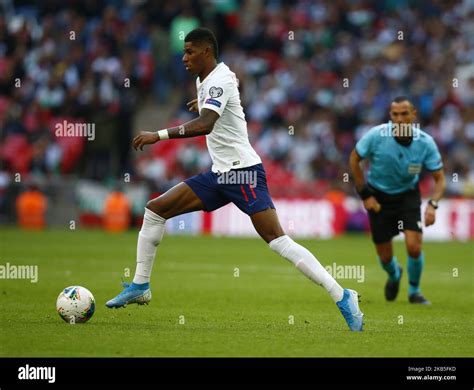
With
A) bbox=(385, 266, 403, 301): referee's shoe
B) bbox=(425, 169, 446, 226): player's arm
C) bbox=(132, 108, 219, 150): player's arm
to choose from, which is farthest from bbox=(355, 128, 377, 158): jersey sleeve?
bbox=(132, 108, 219, 150): player's arm

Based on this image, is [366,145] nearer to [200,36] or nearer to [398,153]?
[398,153]

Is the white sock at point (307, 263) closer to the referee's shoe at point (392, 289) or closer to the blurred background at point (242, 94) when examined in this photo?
the referee's shoe at point (392, 289)

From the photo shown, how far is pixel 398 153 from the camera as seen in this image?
1334cm

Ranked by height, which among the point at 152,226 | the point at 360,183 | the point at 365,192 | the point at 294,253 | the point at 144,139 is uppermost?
the point at 144,139

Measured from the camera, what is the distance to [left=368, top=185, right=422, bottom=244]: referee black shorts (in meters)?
13.5

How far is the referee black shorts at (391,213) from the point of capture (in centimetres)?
1351

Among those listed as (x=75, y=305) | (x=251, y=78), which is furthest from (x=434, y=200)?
(x=251, y=78)

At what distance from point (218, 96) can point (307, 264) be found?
1.75 m

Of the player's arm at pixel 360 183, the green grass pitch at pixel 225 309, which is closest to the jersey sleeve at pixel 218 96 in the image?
the green grass pitch at pixel 225 309

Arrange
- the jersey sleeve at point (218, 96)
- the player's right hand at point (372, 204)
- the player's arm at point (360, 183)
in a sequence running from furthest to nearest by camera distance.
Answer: the player's right hand at point (372, 204) → the player's arm at point (360, 183) → the jersey sleeve at point (218, 96)

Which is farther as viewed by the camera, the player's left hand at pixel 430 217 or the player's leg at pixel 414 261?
the player's leg at pixel 414 261

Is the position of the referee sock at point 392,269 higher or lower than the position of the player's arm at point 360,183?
lower

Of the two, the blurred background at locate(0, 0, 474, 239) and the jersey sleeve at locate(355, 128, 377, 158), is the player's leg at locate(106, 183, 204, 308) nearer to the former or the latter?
the jersey sleeve at locate(355, 128, 377, 158)
